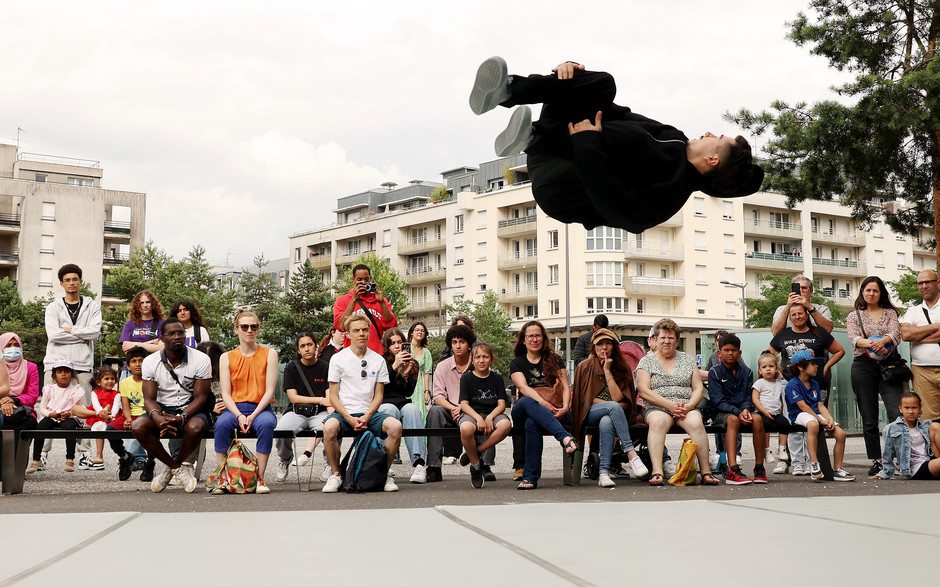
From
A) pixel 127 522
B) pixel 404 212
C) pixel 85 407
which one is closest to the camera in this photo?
pixel 127 522

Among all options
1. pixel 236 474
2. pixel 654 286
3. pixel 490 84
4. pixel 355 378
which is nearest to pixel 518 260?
pixel 654 286

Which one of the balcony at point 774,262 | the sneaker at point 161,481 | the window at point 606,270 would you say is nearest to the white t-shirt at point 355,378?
the sneaker at point 161,481

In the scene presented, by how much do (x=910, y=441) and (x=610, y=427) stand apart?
294cm

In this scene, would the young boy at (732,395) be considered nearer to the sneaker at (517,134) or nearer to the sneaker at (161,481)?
the sneaker at (517,134)

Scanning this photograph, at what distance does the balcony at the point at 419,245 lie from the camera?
70.8m

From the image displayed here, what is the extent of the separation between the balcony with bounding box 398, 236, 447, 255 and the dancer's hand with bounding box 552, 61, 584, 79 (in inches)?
2589

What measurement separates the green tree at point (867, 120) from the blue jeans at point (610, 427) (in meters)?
5.15

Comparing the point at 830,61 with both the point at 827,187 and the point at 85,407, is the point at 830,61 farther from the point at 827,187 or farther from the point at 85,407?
the point at 85,407

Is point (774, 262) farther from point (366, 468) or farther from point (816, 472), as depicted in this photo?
point (366, 468)

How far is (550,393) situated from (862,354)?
3350mm

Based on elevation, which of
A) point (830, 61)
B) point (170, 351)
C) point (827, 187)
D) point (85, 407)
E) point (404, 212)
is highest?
point (404, 212)

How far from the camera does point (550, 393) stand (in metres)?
8.66

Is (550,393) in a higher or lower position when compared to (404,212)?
lower

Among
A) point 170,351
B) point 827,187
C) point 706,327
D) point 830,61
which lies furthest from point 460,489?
point 706,327
